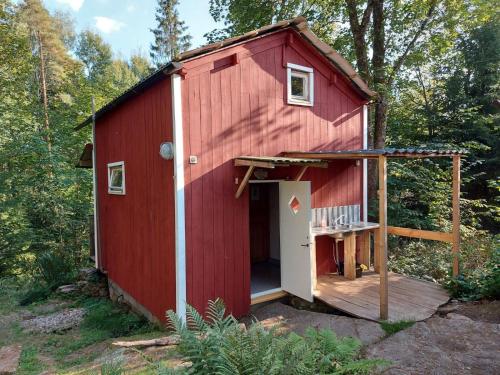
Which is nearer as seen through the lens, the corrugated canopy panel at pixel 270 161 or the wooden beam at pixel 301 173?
the corrugated canopy panel at pixel 270 161

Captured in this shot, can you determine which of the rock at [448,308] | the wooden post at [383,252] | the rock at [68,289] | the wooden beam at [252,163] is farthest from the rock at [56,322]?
the rock at [448,308]

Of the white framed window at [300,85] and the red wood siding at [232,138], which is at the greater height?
the white framed window at [300,85]

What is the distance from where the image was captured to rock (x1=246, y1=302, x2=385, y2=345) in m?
3.96

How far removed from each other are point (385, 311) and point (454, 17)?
10033 mm

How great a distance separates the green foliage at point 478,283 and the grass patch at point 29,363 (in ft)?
19.7

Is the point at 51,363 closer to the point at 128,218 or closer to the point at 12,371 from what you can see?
the point at 12,371

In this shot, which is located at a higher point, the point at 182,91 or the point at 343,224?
the point at 182,91

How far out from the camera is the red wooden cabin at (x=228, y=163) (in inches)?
181

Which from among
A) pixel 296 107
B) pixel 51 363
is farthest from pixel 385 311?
pixel 51 363

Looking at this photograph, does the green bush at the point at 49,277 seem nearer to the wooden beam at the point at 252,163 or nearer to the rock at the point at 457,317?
the wooden beam at the point at 252,163

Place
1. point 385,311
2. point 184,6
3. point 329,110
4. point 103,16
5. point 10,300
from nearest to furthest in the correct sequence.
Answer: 1. point 385,311
2. point 329,110
3. point 10,300
4. point 184,6
5. point 103,16

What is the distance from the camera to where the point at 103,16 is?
85.9ft

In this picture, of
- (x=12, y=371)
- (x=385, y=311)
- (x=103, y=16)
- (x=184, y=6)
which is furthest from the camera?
(x=103, y=16)

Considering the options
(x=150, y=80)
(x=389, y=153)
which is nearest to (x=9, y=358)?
(x=150, y=80)
